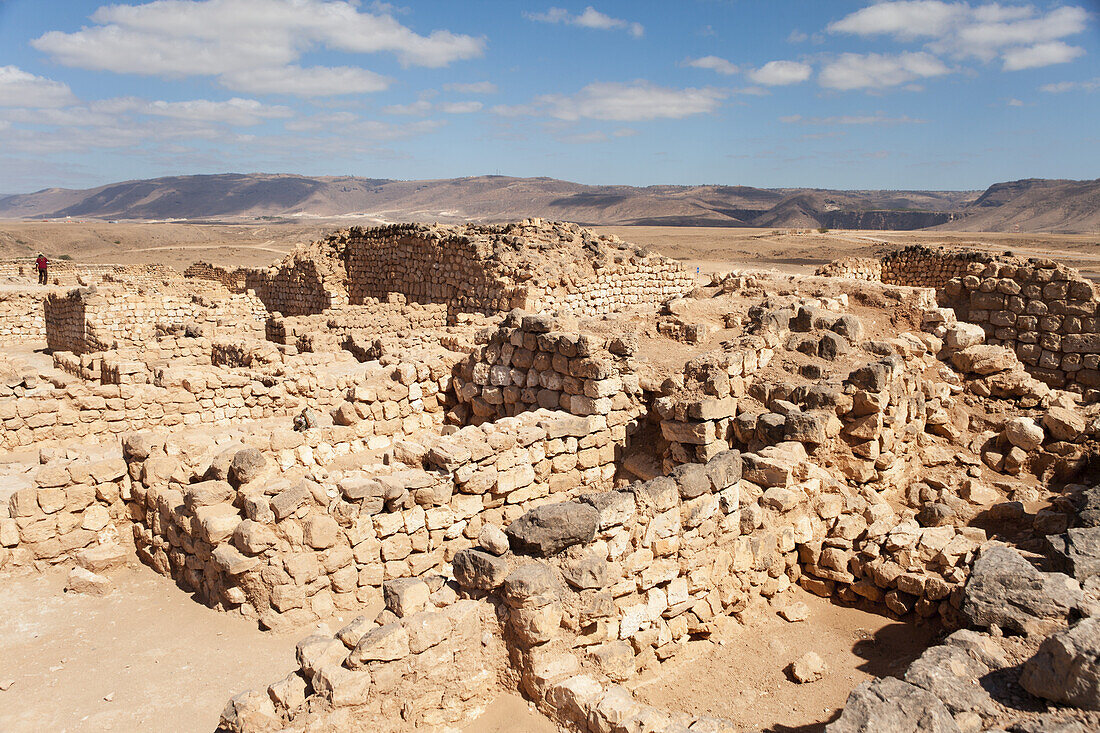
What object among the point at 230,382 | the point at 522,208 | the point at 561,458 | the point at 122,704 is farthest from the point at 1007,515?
the point at 522,208

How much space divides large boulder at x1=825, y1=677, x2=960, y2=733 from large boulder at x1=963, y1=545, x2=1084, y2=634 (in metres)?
0.96

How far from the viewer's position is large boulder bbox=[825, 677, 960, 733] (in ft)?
10.1

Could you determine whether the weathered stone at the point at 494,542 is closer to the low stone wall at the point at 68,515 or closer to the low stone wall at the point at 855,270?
the low stone wall at the point at 68,515

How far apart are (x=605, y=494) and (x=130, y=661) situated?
11.7ft

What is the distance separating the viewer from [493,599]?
173 inches

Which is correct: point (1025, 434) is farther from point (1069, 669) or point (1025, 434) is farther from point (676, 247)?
point (676, 247)

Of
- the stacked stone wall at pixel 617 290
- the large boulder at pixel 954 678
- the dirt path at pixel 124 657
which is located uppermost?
the stacked stone wall at pixel 617 290

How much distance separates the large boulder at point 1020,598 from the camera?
12.4ft

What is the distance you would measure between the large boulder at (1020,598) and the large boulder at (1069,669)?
1.62 feet

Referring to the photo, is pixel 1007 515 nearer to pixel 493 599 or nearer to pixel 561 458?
Result: pixel 561 458

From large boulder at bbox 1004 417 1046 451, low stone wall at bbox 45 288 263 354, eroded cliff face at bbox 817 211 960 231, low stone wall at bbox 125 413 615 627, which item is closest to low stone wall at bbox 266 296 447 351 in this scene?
low stone wall at bbox 45 288 263 354

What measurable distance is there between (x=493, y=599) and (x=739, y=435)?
12.2ft

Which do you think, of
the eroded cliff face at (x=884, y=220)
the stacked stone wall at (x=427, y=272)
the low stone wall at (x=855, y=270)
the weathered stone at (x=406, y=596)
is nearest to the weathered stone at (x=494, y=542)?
the weathered stone at (x=406, y=596)

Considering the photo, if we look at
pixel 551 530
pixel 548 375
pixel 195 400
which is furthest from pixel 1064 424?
pixel 195 400
